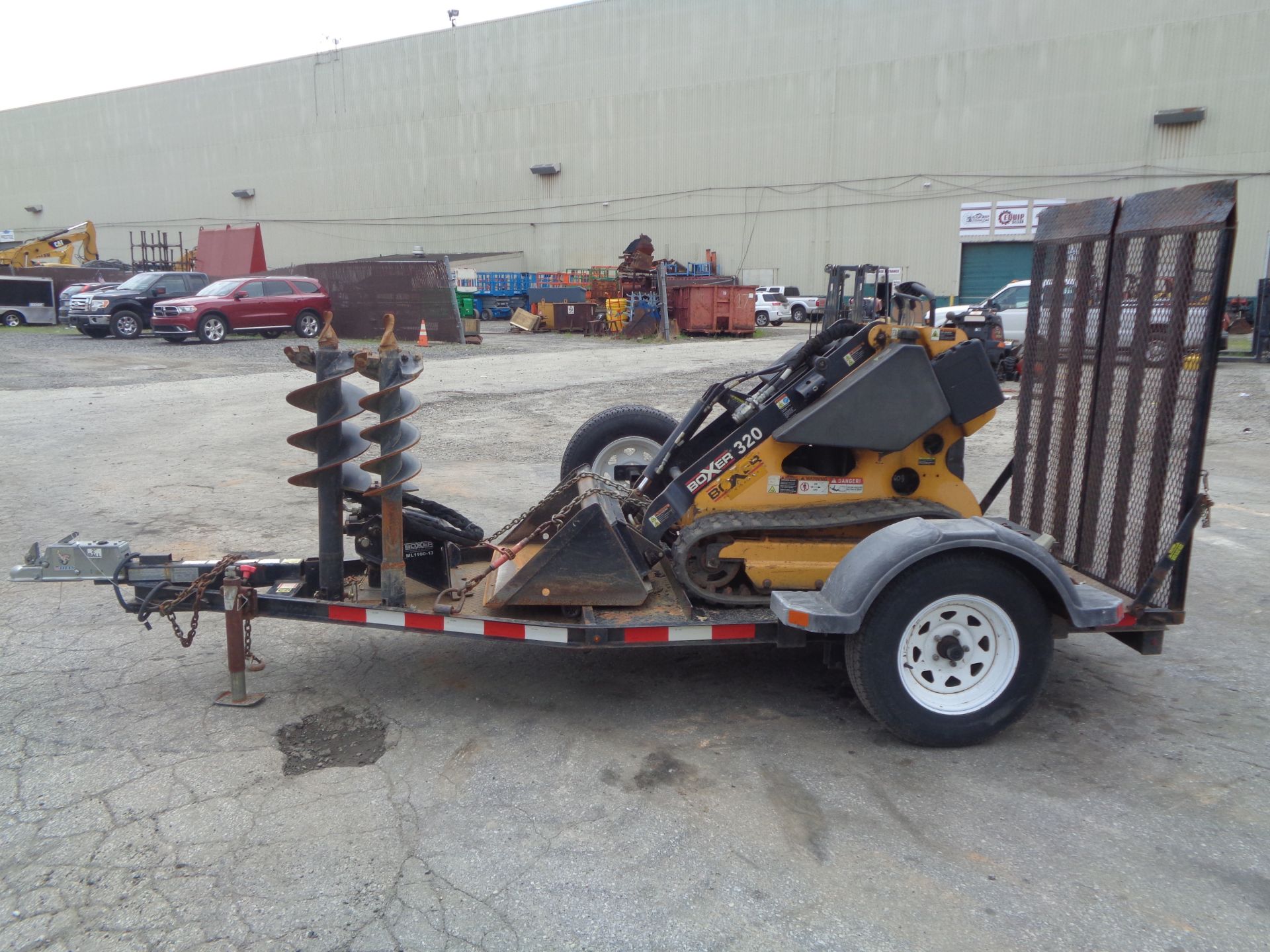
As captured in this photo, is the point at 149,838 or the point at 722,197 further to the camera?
the point at 722,197

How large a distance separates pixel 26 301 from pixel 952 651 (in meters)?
34.6

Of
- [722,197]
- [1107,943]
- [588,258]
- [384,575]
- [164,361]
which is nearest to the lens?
[1107,943]

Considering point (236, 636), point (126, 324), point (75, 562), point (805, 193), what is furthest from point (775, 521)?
point (805, 193)

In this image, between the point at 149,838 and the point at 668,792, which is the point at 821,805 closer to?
the point at 668,792

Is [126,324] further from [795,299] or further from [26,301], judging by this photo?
[795,299]

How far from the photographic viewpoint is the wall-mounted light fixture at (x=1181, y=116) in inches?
1243

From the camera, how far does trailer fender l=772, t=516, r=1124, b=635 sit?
3.94 m

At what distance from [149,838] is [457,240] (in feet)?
151

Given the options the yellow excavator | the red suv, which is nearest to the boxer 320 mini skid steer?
the red suv

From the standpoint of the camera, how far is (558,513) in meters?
5.14

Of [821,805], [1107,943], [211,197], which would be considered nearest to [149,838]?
[821,805]

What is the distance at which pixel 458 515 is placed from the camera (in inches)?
204

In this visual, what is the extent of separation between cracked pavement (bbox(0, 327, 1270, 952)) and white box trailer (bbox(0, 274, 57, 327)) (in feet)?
97.4

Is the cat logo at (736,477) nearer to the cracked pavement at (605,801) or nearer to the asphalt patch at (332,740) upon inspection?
the cracked pavement at (605,801)
